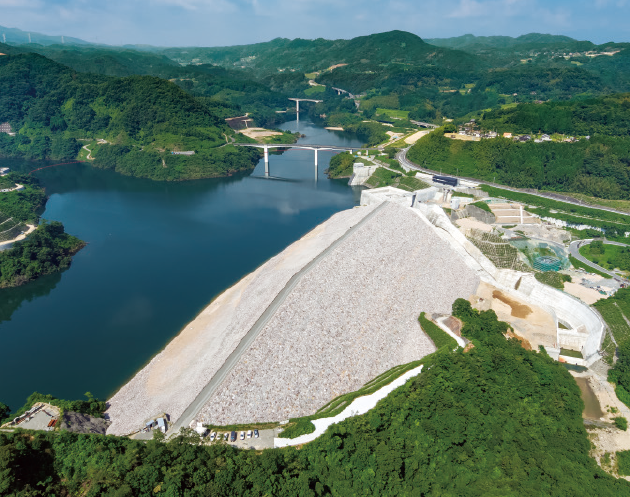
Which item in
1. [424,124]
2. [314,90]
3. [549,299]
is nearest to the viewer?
[549,299]

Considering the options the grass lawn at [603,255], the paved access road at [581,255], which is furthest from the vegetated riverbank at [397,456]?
the grass lawn at [603,255]

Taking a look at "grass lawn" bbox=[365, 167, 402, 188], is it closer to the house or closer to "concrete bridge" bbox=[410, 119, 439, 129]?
"concrete bridge" bbox=[410, 119, 439, 129]

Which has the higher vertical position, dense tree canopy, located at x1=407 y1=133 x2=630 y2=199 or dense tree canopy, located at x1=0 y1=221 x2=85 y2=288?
dense tree canopy, located at x1=407 y1=133 x2=630 y2=199

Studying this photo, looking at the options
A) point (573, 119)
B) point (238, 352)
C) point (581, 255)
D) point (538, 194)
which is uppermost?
point (573, 119)

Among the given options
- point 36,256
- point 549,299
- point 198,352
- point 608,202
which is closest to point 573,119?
point 608,202

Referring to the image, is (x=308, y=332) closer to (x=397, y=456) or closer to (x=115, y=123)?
(x=397, y=456)

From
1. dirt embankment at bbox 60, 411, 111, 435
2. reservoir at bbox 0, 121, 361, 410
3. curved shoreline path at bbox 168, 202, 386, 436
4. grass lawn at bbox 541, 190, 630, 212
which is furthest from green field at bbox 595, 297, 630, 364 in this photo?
dirt embankment at bbox 60, 411, 111, 435

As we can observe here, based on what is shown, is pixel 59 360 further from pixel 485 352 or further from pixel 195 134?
pixel 195 134
